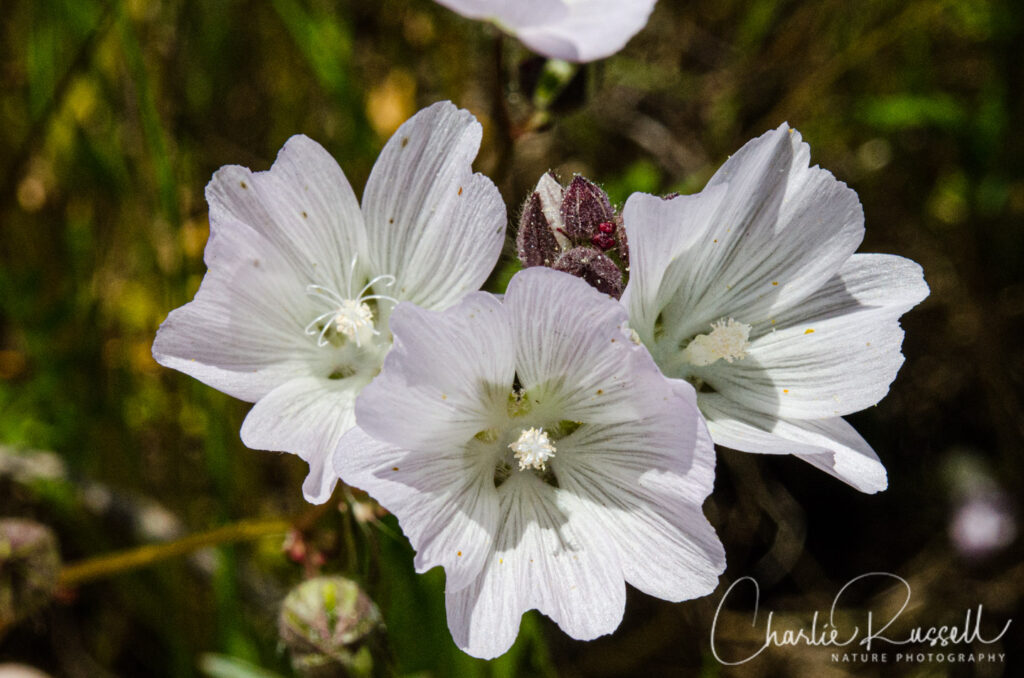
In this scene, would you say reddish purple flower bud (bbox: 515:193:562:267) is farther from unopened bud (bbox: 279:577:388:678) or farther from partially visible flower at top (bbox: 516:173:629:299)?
unopened bud (bbox: 279:577:388:678)

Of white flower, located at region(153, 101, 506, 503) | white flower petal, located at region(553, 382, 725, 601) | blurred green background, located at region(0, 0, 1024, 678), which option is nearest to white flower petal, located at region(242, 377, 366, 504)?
white flower, located at region(153, 101, 506, 503)

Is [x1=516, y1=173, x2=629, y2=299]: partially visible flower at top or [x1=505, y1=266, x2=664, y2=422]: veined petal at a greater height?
[x1=516, y1=173, x2=629, y2=299]: partially visible flower at top

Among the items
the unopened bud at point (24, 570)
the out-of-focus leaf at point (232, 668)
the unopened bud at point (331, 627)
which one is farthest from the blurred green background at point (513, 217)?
the unopened bud at point (331, 627)

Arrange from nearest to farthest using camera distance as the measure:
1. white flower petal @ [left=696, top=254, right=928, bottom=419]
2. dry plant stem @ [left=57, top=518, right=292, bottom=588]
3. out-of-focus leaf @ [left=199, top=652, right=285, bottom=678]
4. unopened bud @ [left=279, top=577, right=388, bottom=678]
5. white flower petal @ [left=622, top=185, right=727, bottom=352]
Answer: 1. white flower petal @ [left=622, top=185, right=727, bottom=352]
2. white flower petal @ [left=696, top=254, right=928, bottom=419]
3. unopened bud @ [left=279, top=577, right=388, bottom=678]
4. dry plant stem @ [left=57, top=518, right=292, bottom=588]
5. out-of-focus leaf @ [left=199, top=652, right=285, bottom=678]

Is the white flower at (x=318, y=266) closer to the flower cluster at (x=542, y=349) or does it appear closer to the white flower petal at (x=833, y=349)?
the flower cluster at (x=542, y=349)

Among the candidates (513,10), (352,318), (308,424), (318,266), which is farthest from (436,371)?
(513,10)

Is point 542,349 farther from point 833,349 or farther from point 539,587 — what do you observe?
point 833,349

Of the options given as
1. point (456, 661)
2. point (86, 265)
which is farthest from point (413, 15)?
point (456, 661)
